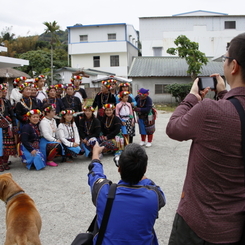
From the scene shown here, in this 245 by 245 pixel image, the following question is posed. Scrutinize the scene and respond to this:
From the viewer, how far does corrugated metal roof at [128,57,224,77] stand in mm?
25000

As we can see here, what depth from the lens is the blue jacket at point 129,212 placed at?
2.04 meters

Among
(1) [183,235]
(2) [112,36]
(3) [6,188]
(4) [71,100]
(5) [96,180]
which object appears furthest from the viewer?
(2) [112,36]

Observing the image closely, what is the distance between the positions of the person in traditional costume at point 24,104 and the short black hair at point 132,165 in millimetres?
5298

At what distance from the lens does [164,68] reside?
26.3m

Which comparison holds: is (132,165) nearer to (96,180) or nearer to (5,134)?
(96,180)

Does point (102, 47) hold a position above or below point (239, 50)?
above

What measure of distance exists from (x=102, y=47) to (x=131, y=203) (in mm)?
40709

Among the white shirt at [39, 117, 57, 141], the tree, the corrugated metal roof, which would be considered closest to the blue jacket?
the white shirt at [39, 117, 57, 141]

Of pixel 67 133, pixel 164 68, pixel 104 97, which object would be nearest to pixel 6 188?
pixel 67 133

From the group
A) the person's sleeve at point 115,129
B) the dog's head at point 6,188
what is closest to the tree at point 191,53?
the person's sleeve at point 115,129

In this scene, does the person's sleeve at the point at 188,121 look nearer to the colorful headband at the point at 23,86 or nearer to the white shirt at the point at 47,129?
the white shirt at the point at 47,129

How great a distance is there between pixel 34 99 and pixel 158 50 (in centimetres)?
3114

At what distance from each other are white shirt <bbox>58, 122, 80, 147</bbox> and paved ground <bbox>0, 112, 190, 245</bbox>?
0.53 metres

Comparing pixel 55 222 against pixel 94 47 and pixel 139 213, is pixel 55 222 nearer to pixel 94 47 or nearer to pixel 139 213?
pixel 139 213
